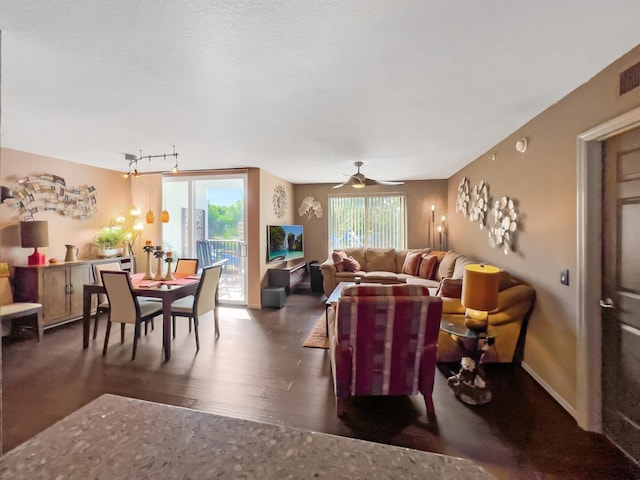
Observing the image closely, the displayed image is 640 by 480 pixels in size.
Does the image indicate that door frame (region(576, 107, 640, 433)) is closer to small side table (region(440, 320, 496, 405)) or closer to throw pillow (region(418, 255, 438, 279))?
small side table (region(440, 320, 496, 405))

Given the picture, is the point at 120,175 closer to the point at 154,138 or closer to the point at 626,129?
the point at 154,138

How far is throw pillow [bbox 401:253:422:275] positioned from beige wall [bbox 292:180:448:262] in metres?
0.82

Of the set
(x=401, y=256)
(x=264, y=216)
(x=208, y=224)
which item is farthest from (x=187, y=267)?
(x=401, y=256)

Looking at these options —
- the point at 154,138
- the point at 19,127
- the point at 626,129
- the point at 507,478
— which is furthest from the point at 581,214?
the point at 19,127

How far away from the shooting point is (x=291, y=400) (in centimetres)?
232

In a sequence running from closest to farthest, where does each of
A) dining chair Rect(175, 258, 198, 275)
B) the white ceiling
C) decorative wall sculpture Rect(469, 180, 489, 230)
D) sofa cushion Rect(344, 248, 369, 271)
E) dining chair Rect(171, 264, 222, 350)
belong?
the white ceiling, dining chair Rect(171, 264, 222, 350), decorative wall sculpture Rect(469, 180, 489, 230), dining chair Rect(175, 258, 198, 275), sofa cushion Rect(344, 248, 369, 271)

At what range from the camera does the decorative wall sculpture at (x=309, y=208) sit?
666 centimetres

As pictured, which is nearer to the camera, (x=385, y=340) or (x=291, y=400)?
(x=385, y=340)

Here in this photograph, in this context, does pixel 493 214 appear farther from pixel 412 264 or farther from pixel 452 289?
pixel 412 264

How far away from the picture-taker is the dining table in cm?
297

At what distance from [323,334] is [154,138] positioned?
306 cm

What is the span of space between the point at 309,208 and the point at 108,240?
3848 millimetres

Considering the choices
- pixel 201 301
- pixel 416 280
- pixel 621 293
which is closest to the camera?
pixel 621 293

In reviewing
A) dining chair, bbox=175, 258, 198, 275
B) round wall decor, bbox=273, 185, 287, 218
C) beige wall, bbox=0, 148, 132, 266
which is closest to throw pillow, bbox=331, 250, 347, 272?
round wall decor, bbox=273, 185, 287, 218
